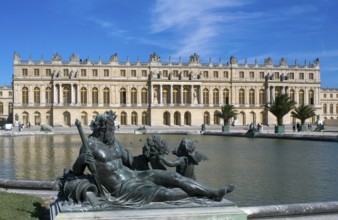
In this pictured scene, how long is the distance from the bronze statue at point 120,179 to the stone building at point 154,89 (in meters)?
69.3

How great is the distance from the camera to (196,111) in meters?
80.9

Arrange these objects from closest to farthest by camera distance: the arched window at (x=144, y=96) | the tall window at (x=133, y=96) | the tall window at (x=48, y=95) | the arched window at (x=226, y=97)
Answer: the tall window at (x=48, y=95)
the tall window at (x=133, y=96)
the arched window at (x=144, y=96)
the arched window at (x=226, y=97)

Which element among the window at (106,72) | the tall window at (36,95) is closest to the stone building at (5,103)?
the tall window at (36,95)

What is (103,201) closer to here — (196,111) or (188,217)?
(188,217)

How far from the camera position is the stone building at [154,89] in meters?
76.0

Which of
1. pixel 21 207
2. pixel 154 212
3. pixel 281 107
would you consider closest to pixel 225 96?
pixel 281 107

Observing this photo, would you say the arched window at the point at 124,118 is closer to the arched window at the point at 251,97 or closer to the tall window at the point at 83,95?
the tall window at the point at 83,95

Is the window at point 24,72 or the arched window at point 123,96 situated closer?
the window at point 24,72

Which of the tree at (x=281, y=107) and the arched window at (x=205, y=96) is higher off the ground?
the arched window at (x=205, y=96)

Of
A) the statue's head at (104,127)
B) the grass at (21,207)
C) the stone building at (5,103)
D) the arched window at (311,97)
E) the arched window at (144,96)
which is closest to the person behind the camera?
the statue's head at (104,127)

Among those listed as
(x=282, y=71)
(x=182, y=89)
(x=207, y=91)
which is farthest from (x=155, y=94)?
(x=282, y=71)

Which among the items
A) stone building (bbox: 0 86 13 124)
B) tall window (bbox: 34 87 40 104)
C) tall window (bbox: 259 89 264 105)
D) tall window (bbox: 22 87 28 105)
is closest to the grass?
tall window (bbox: 34 87 40 104)

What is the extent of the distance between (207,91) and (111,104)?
1793 cm

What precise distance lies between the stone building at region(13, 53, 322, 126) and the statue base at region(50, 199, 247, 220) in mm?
69819
